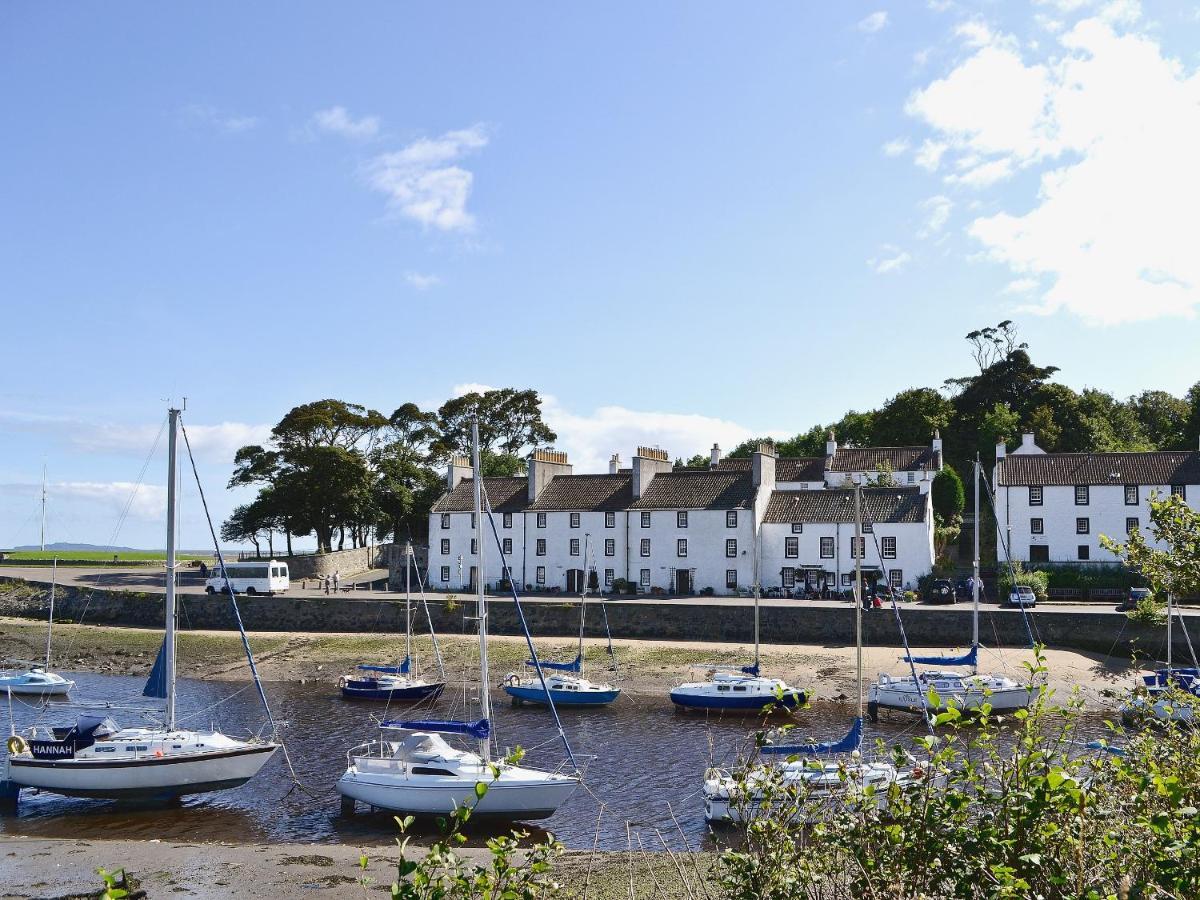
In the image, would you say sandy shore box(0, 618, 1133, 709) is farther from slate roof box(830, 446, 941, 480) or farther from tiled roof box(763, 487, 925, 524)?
slate roof box(830, 446, 941, 480)

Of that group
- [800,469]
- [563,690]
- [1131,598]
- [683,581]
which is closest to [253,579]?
[683,581]

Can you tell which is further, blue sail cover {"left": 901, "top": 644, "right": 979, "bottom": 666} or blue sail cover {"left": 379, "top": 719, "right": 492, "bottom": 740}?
blue sail cover {"left": 901, "top": 644, "right": 979, "bottom": 666}

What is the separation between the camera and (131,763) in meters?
26.8

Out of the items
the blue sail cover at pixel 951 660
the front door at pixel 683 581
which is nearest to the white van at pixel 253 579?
the front door at pixel 683 581

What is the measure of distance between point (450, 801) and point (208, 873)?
240 inches

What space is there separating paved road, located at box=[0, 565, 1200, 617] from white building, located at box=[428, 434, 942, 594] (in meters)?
2.89

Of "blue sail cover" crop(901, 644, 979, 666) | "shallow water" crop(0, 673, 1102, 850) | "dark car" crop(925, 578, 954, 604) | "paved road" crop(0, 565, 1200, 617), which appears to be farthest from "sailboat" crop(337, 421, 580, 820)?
"dark car" crop(925, 578, 954, 604)

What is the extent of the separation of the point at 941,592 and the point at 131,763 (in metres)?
43.7

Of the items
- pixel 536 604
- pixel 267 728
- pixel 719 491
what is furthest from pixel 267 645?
pixel 719 491

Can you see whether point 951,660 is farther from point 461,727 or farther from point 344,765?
point 344,765

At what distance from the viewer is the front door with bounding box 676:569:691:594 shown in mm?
65125

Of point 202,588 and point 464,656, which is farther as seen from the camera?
point 202,588

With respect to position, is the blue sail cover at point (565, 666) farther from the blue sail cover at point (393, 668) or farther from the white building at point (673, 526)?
the white building at point (673, 526)

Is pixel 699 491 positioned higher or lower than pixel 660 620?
higher
